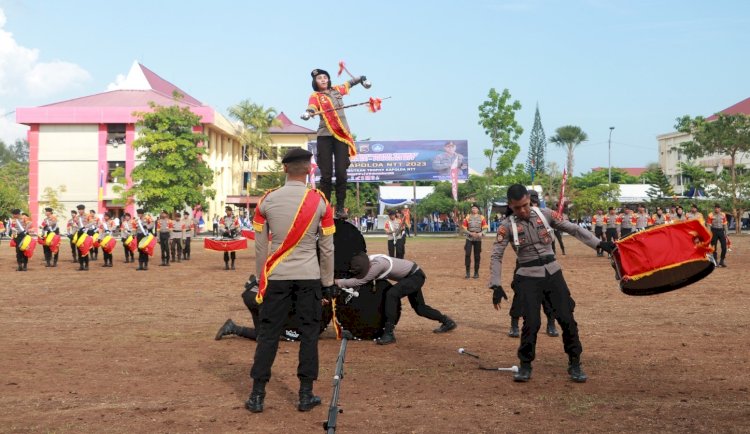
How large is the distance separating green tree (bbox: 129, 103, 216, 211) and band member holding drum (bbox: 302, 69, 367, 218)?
4360cm

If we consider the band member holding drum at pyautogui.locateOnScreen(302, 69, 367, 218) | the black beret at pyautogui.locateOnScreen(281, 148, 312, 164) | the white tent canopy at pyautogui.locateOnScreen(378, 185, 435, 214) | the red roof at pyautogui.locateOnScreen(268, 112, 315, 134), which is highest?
the red roof at pyautogui.locateOnScreen(268, 112, 315, 134)

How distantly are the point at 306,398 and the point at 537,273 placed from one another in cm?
255

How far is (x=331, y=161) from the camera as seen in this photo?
31.8 feet

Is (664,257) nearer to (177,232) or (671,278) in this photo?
(671,278)

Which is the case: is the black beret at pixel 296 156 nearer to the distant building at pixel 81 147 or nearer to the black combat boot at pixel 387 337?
the black combat boot at pixel 387 337

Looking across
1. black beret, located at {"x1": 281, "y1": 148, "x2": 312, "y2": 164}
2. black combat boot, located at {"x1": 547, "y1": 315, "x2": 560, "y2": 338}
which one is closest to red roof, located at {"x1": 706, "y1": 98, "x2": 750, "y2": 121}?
black combat boot, located at {"x1": 547, "y1": 315, "x2": 560, "y2": 338}

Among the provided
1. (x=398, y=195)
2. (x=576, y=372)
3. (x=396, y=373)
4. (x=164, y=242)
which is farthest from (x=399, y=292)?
(x=398, y=195)

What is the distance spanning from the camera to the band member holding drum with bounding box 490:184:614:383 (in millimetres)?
7141

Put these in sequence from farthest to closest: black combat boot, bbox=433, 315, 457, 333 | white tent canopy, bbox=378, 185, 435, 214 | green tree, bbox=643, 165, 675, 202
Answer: green tree, bbox=643, 165, 675, 202
white tent canopy, bbox=378, 185, 435, 214
black combat boot, bbox=433, 315, 457, 333

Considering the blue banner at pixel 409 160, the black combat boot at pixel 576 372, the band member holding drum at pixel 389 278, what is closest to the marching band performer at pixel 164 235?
the band member holding drum at pixel 389 278

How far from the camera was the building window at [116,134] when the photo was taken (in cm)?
6144

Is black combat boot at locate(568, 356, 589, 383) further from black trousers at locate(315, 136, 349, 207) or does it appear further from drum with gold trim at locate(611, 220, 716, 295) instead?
black trousers at locate(315, 136, 349, 207)

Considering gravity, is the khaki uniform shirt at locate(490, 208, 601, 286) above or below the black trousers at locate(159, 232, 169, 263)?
above

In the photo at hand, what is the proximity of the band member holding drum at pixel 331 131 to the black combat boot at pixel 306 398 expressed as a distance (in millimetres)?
3605
